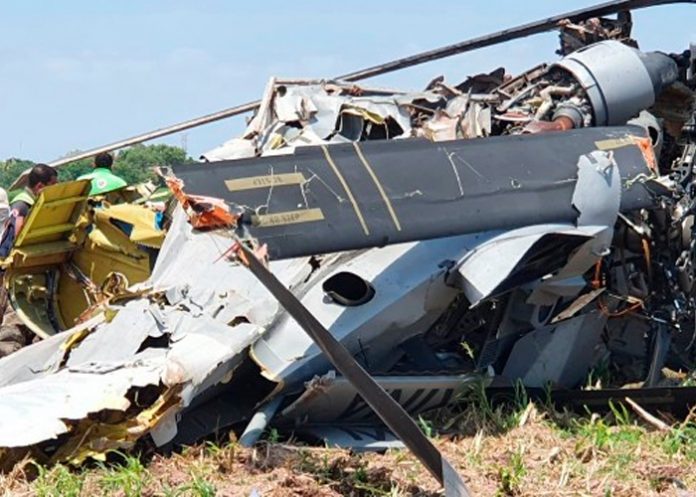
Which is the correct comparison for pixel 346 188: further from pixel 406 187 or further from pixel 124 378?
pixel 124 378

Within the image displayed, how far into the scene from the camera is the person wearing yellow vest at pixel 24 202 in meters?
9.63

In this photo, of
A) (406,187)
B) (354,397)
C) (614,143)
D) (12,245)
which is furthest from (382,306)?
(12,245)

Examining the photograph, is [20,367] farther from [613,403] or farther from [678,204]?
[678,204]

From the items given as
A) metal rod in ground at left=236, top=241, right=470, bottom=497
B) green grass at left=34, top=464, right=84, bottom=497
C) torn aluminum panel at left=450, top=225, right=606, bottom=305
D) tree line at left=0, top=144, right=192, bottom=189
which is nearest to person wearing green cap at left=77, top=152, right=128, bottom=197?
torn aluminum panel at left=450, top=225, right=606, bottom=305

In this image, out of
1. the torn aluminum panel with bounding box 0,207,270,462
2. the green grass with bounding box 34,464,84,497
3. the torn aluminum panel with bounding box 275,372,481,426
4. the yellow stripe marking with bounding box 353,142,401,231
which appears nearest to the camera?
the green grass with bounding box 34,464,84,497

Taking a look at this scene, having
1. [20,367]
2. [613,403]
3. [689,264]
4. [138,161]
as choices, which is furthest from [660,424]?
[138,161]

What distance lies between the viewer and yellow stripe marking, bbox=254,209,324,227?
5586mm

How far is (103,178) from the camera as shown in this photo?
10602mm

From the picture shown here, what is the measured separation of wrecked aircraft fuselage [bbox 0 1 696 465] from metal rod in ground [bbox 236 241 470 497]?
0.34 metres

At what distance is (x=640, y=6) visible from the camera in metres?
8.93

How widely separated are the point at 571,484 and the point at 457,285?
1523 mm

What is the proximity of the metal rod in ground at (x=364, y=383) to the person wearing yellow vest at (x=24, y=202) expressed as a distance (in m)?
4.67

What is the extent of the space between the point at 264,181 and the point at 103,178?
514 cm

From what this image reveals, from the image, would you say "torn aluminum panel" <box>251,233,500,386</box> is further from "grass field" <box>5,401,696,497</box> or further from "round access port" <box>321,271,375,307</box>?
"grass field" <box>5,401,696,497</box>
